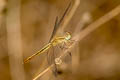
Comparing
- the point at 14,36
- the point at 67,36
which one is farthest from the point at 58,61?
the point at 14,36

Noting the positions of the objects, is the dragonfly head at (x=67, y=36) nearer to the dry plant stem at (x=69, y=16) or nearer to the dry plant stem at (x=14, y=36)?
the dry plant stem at (x=69, y=16)

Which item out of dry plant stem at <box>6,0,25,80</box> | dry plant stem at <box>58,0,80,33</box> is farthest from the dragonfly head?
dry plant stem at <box>6,0,25,80</box>

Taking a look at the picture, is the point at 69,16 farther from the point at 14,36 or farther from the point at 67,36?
the point at 14,36

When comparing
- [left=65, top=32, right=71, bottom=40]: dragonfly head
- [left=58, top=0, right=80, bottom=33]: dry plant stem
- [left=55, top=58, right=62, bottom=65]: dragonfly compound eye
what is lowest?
[left=55, top=58, right=62, bottom=65]: dragonfly compound eye

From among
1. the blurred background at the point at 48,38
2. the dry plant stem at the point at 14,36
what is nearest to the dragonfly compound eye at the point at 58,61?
the blurred background at the point at 48,38

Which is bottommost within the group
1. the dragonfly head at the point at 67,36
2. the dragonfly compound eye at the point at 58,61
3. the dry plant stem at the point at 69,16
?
the dragonfly compound eye at the point at 58,61

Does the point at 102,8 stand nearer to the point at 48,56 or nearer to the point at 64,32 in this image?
the point at 64,32

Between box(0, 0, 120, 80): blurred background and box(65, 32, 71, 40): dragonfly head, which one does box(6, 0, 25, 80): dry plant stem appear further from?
box(65, 32, 71, 40): dragonfly head
